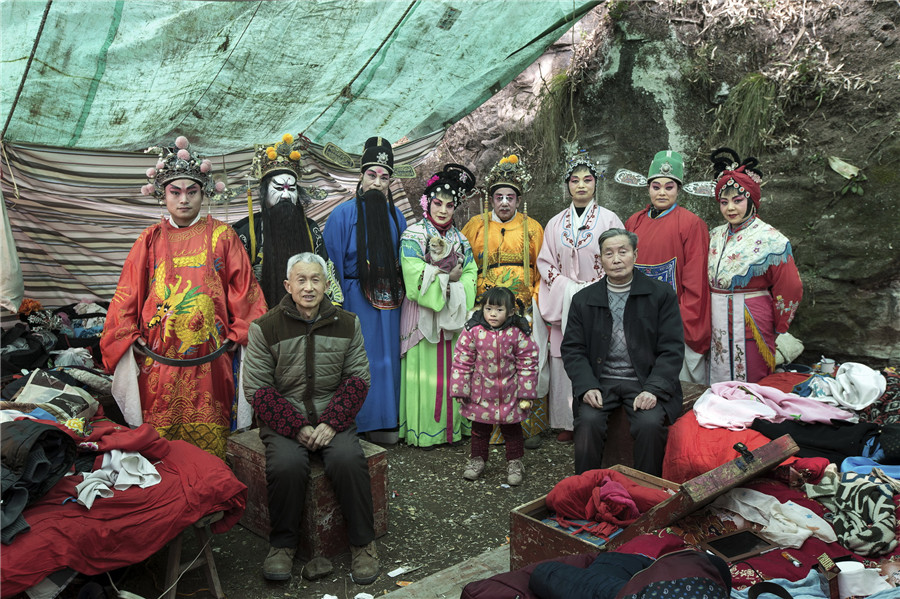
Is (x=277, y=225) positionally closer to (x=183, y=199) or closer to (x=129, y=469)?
(x=183, y=199)

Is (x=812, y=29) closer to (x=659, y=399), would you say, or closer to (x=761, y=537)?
(x=659, y=399)

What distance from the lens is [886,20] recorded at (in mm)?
5656

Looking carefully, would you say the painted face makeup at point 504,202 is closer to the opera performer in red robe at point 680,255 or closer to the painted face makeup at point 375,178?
the painted face makeup at point 375,178

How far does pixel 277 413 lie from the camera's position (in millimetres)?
3484

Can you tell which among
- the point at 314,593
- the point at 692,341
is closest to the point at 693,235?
the point at 692,341

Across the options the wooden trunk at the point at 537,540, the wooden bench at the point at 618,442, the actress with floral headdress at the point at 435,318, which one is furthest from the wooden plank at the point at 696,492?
the actress with floral headdress at the point at 435,318

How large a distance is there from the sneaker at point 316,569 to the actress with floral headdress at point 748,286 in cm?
307

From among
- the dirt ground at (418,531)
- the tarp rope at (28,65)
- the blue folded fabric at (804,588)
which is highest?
the tarp rope at (28,65)

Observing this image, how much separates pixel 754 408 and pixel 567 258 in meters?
1.88

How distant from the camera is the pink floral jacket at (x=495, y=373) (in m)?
4.54

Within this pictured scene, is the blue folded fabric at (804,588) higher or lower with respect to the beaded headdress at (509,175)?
lower

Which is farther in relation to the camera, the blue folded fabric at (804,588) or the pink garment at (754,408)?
the pink garment at (754,408)

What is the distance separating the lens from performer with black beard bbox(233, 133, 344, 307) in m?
4.82

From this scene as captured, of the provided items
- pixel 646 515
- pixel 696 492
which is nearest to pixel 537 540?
pixel 646 515
